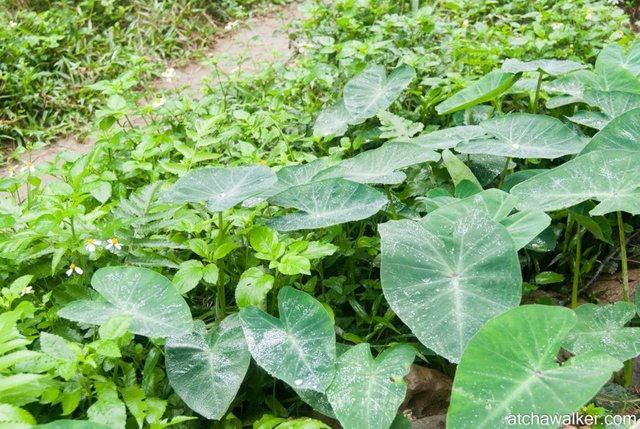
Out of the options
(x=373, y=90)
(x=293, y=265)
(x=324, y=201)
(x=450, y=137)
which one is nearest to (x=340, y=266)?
(x=324, y=201)

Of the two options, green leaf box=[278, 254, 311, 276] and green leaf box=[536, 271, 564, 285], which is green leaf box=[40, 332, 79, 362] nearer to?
green leaf box=[278, 254, 311, 276]

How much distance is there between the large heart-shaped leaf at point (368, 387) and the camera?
1.54 m

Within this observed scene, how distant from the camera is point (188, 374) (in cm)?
174

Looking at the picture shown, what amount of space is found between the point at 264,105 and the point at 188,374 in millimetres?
1795

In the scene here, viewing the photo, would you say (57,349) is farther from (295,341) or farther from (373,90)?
(373,90)

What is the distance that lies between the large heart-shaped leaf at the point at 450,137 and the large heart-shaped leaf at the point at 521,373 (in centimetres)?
94

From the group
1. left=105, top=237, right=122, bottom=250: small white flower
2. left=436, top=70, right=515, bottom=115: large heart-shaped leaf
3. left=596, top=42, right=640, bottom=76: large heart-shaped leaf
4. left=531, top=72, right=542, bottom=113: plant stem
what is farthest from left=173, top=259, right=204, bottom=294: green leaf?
left=596, top=42, right=640, bottom=76: large heart-shaped leaf

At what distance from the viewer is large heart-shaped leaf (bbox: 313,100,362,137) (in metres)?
2.78

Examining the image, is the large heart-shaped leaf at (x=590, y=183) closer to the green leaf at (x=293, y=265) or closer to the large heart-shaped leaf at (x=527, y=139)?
the large heart-shaped leaf at (x=527, y=139)

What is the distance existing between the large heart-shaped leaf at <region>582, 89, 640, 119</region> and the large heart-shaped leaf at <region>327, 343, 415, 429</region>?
131 centimetres

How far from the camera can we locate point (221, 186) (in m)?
2.03

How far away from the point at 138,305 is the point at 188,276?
0.23 metres

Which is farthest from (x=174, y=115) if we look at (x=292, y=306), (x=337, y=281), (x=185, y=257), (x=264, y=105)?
(x=292, y=306)

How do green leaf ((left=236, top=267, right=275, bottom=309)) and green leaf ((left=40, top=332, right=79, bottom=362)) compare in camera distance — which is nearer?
green leaf ((left=40, top=332, right=79, bottom=362))
